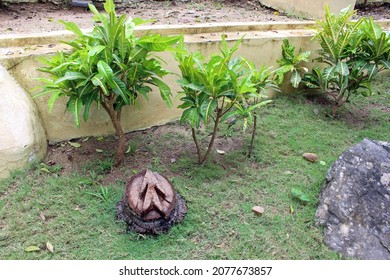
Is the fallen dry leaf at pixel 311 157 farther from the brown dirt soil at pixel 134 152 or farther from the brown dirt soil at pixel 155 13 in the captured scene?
the brown dirt soil at pixel 155 13

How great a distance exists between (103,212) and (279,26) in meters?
2.98

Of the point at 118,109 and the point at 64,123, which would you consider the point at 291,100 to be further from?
the point at 64,123

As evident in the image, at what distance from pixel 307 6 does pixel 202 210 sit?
3.71m

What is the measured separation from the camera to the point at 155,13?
498 cm

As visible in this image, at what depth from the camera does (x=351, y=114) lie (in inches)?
166

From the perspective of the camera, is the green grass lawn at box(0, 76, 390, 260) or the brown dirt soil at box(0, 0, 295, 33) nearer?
the green grass lawn at box(0, 76, 390, 260)

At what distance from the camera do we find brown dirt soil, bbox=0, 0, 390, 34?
13.7 ft

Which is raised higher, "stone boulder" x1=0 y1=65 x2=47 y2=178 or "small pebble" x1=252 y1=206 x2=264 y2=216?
"stone boulder" x1=0 y1=65 x2=47 y2=178

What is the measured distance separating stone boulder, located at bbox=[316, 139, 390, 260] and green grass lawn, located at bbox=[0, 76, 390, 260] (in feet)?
0.37

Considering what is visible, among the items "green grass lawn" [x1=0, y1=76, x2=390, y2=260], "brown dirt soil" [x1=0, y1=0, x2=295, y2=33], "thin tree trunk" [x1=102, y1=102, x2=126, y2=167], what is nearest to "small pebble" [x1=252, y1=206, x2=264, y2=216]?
"green grass lawn" [x1=0, y1=76, x2=390, y2=260]

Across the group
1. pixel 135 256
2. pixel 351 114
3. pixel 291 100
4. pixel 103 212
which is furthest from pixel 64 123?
pixel 351 114

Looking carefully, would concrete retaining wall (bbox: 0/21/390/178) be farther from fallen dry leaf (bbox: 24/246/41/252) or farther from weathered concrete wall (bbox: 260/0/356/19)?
weathered concrete wall (bbox: 260/0/356/19)

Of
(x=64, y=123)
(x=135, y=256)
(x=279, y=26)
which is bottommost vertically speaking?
(x=135, y=256)

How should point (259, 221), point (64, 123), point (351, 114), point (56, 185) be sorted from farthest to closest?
point (351, 114), point (64, 123), point (56, 185), point (259, 221)
